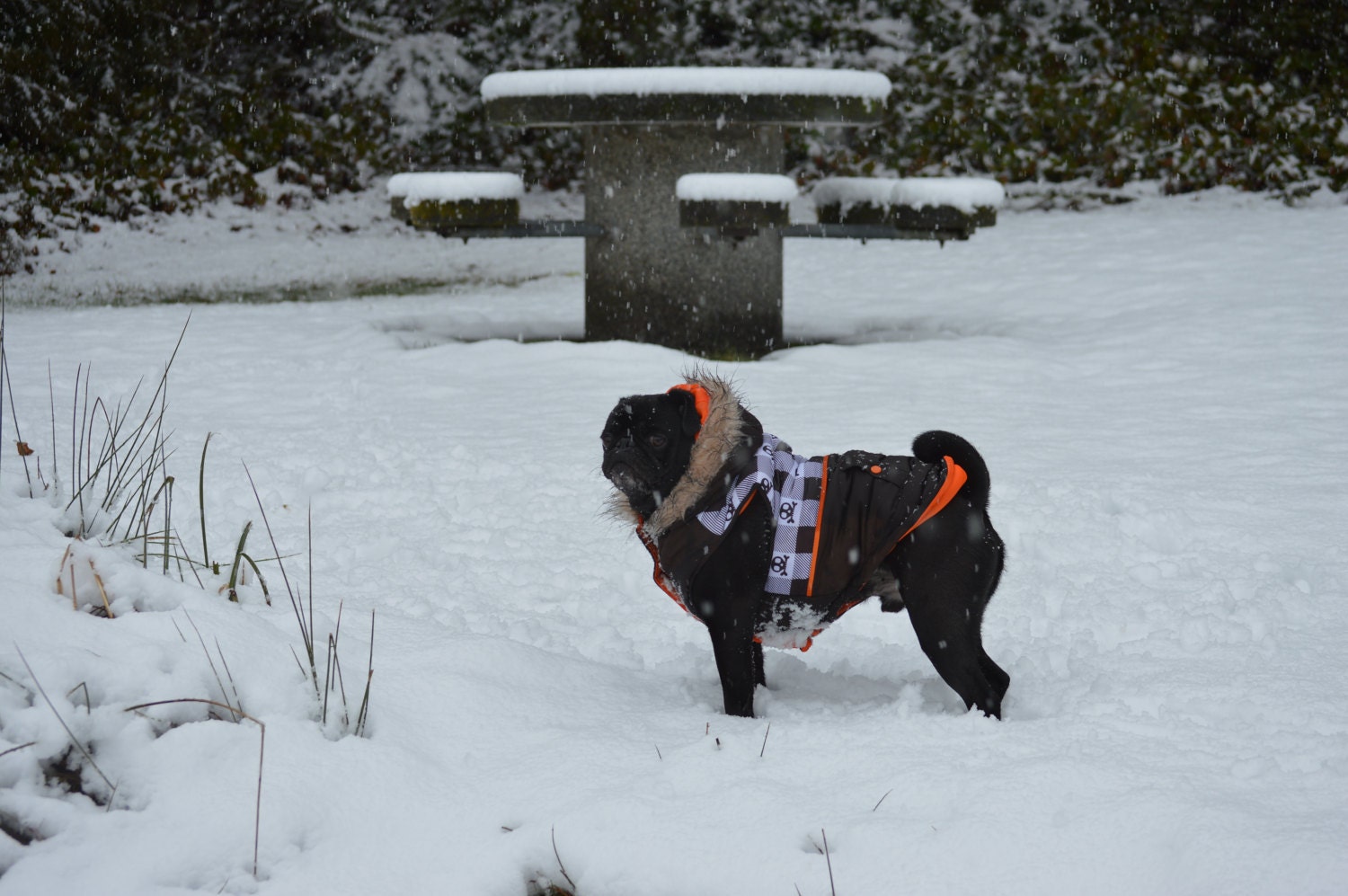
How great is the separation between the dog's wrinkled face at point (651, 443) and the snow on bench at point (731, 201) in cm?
375

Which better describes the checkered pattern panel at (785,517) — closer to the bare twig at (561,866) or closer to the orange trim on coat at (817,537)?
the orange trim on coat at (817,537)

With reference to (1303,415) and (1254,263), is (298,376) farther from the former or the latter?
(1254,263)

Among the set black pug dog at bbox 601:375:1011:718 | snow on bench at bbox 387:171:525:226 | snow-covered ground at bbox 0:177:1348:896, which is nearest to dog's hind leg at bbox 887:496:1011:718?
black pug dog at bbox 601:375:1011:718

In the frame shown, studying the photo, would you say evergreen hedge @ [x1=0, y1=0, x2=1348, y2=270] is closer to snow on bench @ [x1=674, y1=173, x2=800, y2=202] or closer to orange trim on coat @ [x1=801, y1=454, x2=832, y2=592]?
snow on bench @ [x1=674, y1=173, x2=800, y2=202]

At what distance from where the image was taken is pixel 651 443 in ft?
8.94

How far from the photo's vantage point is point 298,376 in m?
6.45

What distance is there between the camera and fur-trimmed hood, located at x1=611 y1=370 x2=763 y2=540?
2674mm

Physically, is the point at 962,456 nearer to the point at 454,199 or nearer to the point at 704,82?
the point at 704,82

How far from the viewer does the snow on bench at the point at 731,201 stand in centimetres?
633

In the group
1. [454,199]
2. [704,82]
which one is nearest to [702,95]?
[704,82]

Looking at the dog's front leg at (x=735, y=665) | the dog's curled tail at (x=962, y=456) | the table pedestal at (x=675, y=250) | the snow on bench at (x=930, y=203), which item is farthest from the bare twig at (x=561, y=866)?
the snow on bench at (x=930, y=203)

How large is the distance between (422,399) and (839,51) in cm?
897

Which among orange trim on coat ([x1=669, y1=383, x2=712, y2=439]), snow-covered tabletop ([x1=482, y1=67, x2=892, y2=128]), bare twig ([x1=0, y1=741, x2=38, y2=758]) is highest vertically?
snow-covered tabletop ([x1=482, y1=67, x2=892, y2=128])

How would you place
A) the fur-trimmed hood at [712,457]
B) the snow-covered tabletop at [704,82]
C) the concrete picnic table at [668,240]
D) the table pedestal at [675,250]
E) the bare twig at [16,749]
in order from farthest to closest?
the table pedestal at [675,250] < the concrete picnic table at [668,240] < the snow-covered tabletop at [704,82] < the fur-trimmed hood at [712,457] < the bare twig at [16,749]
